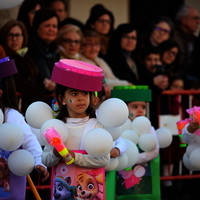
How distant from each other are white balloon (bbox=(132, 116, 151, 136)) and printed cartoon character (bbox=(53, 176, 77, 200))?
155 centimetres

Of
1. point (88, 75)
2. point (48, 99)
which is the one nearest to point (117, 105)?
point (88, 75)

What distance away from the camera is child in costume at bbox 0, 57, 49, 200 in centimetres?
566

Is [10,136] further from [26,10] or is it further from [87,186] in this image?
[26,10]

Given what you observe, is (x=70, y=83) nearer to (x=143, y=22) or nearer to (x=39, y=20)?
(x=39, y=20)

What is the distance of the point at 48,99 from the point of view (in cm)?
777

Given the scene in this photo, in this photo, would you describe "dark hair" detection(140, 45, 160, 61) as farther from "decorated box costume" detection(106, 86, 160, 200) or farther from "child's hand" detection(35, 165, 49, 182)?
"child's hand" detection(35, 165, 49, 182)

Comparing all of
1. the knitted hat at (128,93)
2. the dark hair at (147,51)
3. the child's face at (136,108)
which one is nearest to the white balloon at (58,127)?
the knitted hat at (128,93)

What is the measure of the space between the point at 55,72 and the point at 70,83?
0.60ft

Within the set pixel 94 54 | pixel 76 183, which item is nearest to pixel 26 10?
pixel 94 54

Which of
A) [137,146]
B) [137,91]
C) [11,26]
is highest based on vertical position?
[11,26]

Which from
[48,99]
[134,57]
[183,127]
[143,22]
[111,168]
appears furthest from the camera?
[143,22]

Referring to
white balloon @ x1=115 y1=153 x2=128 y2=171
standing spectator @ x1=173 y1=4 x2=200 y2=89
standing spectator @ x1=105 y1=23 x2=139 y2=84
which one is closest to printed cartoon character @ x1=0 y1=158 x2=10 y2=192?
white balloon @ x1=115 y1=153 x2=128 y2=171

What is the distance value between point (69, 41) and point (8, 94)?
2817mm

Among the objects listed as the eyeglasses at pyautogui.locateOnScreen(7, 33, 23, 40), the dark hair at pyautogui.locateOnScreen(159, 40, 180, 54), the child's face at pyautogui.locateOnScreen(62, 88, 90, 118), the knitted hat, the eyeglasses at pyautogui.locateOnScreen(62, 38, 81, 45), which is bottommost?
the knitted hat
